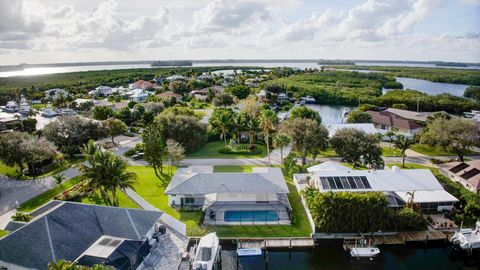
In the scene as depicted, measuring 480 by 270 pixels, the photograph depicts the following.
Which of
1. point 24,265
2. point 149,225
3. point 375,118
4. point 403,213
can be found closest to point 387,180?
point 403,213

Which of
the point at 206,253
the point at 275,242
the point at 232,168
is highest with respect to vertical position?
the point at 232,168

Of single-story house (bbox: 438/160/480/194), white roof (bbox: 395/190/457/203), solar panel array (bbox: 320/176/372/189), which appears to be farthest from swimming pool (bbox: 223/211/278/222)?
single-story house (bbox: 438/160/480/194)

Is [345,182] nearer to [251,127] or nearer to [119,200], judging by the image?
[251,127]

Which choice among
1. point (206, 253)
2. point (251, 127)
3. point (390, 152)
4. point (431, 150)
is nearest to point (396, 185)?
point (390, 152)

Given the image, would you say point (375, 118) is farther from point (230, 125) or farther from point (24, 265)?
point (24, 265)

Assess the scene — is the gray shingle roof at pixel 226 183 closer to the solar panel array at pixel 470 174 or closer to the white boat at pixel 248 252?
the white boat at pixel 248 252
